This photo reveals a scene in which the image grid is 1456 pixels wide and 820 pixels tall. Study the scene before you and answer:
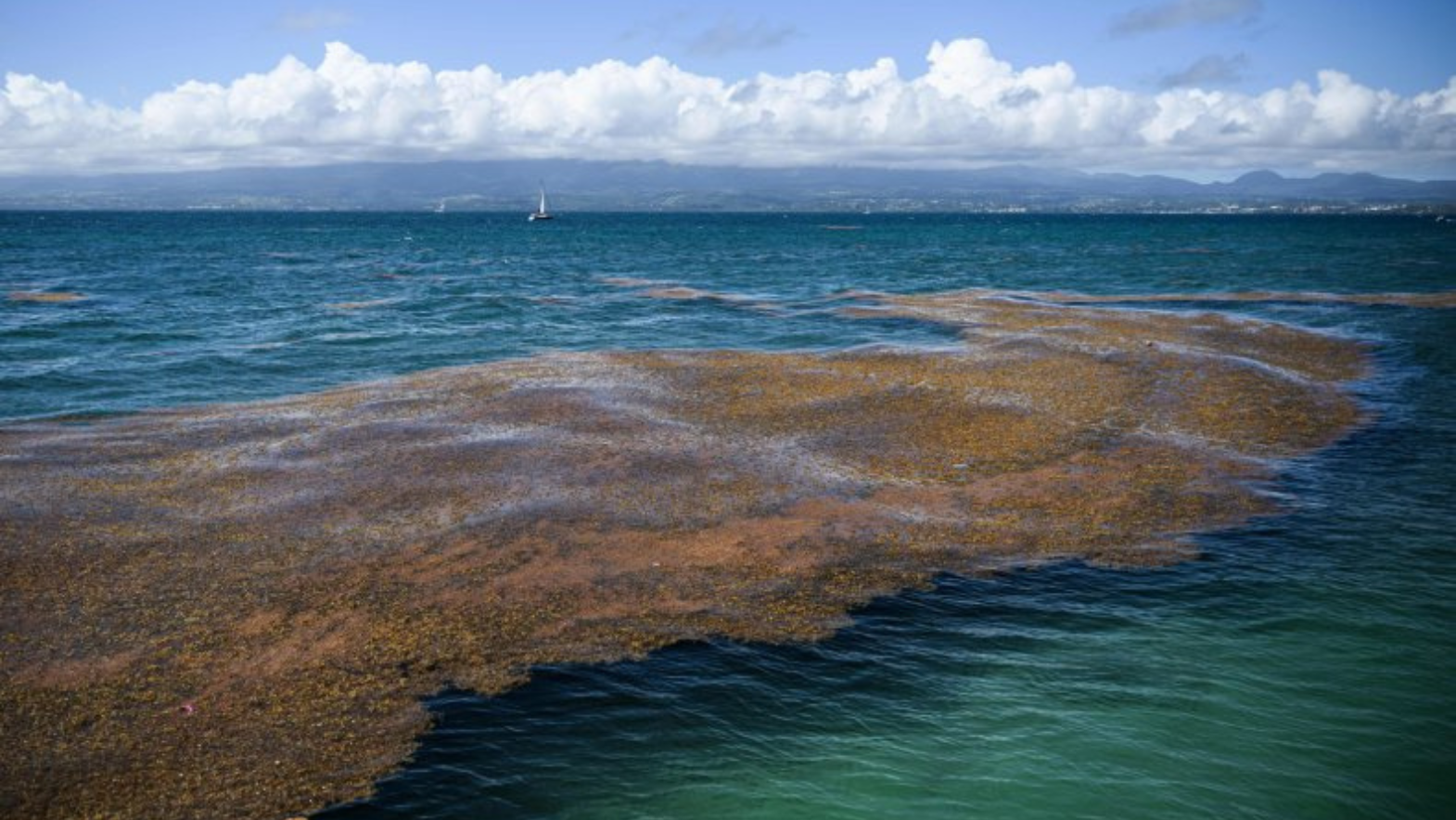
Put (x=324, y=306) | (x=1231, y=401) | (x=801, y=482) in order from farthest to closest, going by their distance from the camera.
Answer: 1. (x=324, y=306)
2. (x=1231, y=401)
3. (x=801, y=482)

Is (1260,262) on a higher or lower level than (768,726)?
higher

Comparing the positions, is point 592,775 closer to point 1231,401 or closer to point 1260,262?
point 1231,401

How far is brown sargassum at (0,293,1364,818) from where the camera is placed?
11.9 meters

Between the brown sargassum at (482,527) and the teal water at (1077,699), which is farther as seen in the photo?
the brown sargassum at (482,527)

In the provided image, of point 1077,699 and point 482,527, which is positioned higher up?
point 482,527

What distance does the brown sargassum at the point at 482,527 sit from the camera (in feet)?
39.2

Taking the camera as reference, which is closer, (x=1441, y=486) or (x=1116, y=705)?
(x=1116, y=705)

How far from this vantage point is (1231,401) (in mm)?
30344

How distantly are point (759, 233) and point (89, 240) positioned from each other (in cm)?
10090

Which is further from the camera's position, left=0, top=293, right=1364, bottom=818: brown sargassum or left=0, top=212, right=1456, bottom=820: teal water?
left=0, top=293, right=1364, bottom=818: brown sargassum

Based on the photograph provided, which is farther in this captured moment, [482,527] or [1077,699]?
[482,527]

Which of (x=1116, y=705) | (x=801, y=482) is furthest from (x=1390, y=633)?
(x=801, y=482)

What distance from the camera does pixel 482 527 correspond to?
743 inches

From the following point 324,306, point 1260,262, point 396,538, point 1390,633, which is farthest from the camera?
point 1260,262
